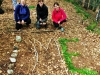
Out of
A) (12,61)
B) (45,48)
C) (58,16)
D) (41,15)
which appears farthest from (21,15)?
(12,61)

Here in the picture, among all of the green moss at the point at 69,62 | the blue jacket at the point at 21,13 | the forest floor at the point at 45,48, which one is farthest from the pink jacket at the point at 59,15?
the blue jacket at the point at 21,13

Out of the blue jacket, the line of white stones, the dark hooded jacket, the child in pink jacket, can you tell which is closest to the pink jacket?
the child in pink jacket

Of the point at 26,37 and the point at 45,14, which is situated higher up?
the point at 45,14

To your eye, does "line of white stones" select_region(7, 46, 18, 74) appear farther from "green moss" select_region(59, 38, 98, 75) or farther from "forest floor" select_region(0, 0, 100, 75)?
"green moss" select_region(59, 38, 98, 75)

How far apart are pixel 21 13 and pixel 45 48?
186cm

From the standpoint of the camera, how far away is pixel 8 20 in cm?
975

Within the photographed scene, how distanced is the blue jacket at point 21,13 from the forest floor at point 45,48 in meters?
0.49

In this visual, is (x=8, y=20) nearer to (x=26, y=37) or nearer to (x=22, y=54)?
(x=26, y=37)

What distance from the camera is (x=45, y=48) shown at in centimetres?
799

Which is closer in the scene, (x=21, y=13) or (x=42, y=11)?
(x=21, y=13)

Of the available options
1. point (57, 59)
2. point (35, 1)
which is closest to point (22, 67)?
point (57, 59)

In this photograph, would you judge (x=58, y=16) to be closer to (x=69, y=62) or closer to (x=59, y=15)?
(x=59, y=15)

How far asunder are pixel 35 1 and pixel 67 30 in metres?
4.02

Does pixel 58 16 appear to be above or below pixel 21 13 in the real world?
below
